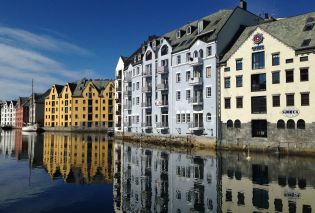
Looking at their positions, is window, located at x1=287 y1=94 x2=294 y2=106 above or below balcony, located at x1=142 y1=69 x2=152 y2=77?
below

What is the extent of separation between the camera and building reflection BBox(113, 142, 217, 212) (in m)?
19.0

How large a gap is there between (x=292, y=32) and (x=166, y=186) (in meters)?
32.4

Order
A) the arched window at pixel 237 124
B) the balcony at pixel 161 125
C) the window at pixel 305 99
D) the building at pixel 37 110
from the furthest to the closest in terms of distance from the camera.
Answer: the building at pixel 37 110
the balcony at pixel 161 125
the arched window at pixel 237 124
the window at pixel 305 99

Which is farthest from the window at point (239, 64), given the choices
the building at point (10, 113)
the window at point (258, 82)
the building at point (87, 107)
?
the building at point (10, 113)

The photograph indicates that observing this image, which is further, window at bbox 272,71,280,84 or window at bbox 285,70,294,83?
window at bbox 272,71,280,84

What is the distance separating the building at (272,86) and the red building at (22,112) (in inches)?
5491

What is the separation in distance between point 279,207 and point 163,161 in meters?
20.9

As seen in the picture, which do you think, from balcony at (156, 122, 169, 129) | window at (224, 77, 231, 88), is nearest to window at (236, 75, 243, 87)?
window at (224, 77, 231, 88)

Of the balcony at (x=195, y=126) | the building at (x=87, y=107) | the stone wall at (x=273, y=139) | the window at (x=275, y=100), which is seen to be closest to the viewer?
the stone wall at (x=273, y=139)

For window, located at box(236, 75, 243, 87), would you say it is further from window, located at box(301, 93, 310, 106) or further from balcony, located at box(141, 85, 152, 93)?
balcony, located at box(141, 85, 152, 93)

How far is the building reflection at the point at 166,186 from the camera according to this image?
1895cm

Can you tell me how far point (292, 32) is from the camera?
1811 inches

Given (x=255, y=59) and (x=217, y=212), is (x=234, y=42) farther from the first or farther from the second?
(x=217, y=212)

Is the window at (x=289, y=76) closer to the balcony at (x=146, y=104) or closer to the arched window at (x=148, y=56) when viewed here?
the balcony at (x=146, y=104)
